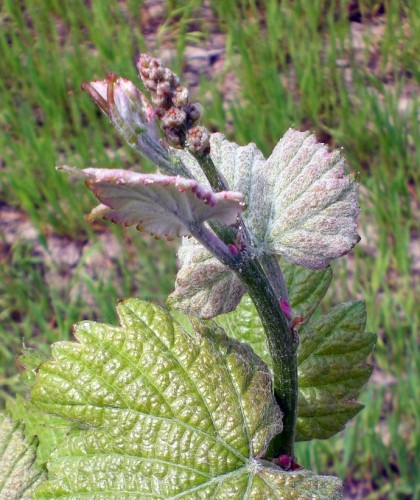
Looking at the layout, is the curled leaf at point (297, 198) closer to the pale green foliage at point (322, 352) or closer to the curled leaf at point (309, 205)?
the curled leaf at point (309, 205)

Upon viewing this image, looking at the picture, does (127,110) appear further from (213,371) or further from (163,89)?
(213,371)

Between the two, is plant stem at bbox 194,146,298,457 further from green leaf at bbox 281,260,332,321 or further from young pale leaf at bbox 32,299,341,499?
green leaf at bbox 281,260,332,321

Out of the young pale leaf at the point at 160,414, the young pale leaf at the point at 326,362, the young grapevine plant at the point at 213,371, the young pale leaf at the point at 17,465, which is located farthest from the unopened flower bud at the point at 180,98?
the young pale leaf at the point at 17,465

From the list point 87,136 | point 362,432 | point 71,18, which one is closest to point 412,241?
point 362,432

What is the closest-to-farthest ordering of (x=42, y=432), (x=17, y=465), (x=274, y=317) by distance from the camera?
(x=274, y=317), (x=17, y=465), (x=42, y=432)

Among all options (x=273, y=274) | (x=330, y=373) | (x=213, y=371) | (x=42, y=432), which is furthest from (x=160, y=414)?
(x=42, y=432)

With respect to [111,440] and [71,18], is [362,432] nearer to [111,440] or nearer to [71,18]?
[111,440]
